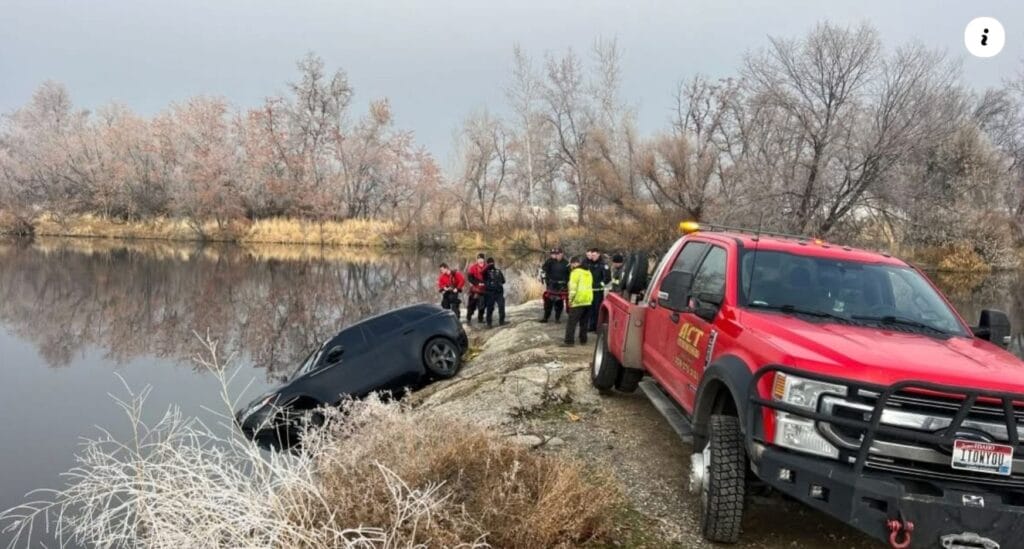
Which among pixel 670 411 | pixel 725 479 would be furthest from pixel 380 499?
pixel 670 411

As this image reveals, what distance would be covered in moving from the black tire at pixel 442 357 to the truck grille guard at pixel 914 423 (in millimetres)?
7512

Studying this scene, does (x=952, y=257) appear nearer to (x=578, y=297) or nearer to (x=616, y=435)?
(x=578, y=297)

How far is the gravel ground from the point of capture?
4238 mm

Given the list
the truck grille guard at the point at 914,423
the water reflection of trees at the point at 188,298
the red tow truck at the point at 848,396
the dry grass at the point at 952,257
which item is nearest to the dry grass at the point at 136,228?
the water reflection of trees at the point at 188,298

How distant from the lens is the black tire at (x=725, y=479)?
3.85 meters

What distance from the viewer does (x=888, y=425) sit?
3289 millimetres

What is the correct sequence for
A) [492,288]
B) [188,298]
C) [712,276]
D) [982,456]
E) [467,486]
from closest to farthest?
[982,456]
[467,486]
[712,276]
[492,288]
[188,298]

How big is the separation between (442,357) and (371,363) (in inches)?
50.2

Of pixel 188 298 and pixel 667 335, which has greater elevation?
pixel 667 335

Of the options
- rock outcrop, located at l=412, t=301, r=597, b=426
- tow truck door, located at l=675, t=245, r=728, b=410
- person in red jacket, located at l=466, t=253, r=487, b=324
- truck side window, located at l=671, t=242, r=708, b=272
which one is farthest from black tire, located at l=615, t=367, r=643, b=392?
person in red jacket, located at l=466, t=253, r=487, b=324

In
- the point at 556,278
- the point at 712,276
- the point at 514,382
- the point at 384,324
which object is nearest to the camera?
the point at 712,276

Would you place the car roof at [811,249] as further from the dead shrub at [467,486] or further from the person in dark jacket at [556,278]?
the person in dark jacket at [556,278]

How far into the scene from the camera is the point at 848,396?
3.33 m

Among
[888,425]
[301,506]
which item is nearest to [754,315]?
[888,425]
